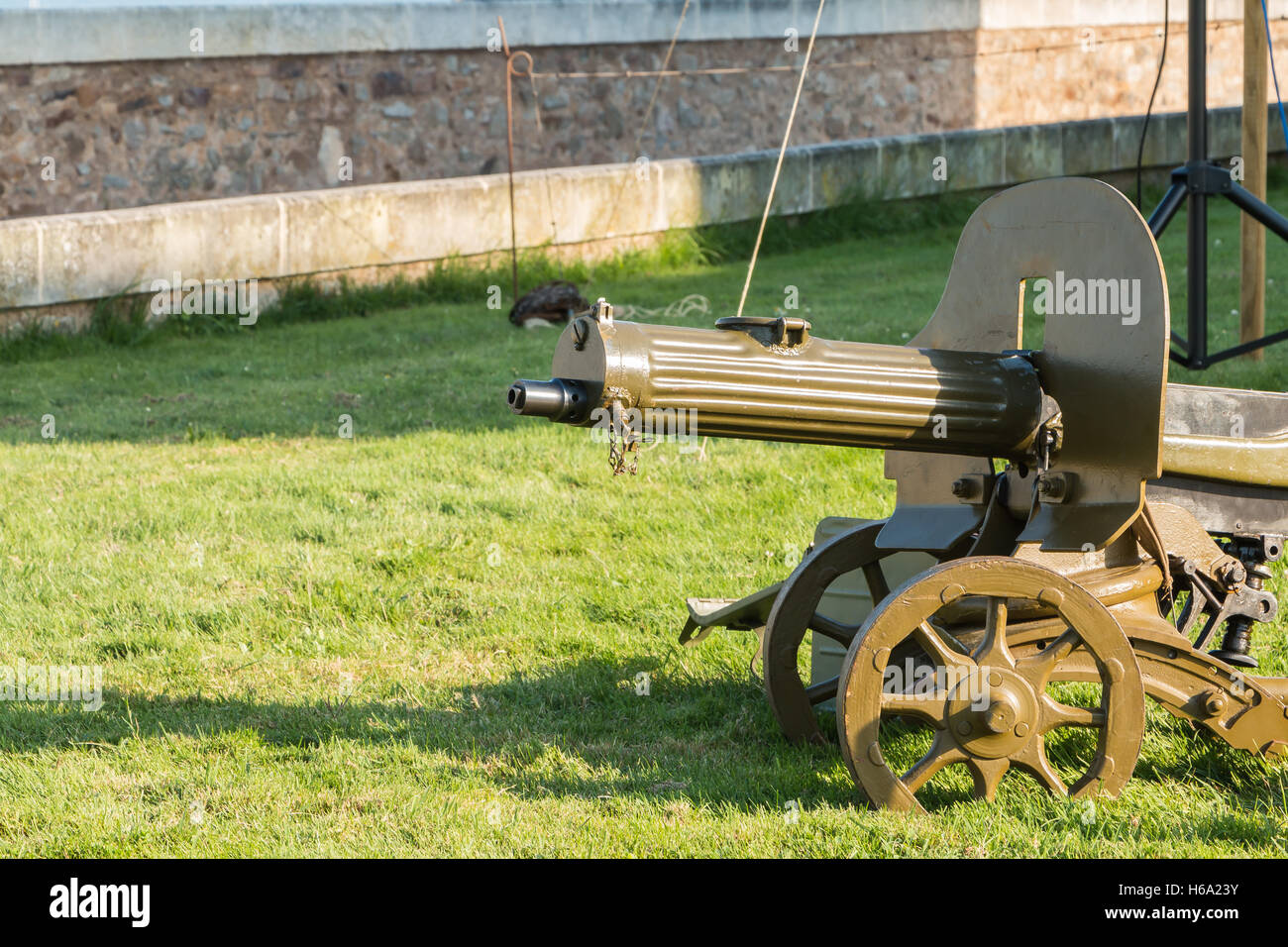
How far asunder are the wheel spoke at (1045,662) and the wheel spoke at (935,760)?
0.71ft

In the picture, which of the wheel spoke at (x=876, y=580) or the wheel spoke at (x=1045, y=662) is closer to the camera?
the wheel spoke at (x=1045, y=662)

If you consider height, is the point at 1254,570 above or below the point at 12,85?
below

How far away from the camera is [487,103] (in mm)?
14711

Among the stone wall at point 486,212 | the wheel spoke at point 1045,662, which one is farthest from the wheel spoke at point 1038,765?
the stone wall at point 486,212

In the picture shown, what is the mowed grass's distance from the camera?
3.25 meters

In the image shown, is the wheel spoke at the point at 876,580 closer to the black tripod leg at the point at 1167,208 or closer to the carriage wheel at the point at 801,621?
the carriage wheel at the point at 801,621

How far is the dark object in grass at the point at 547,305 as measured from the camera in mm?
9383

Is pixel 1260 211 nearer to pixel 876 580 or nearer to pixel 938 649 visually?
pixel 876 580

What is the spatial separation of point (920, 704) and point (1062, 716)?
1.03 feet

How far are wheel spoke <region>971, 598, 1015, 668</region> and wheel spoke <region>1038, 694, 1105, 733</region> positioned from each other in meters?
0.12

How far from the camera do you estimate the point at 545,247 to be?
10.8 meters
